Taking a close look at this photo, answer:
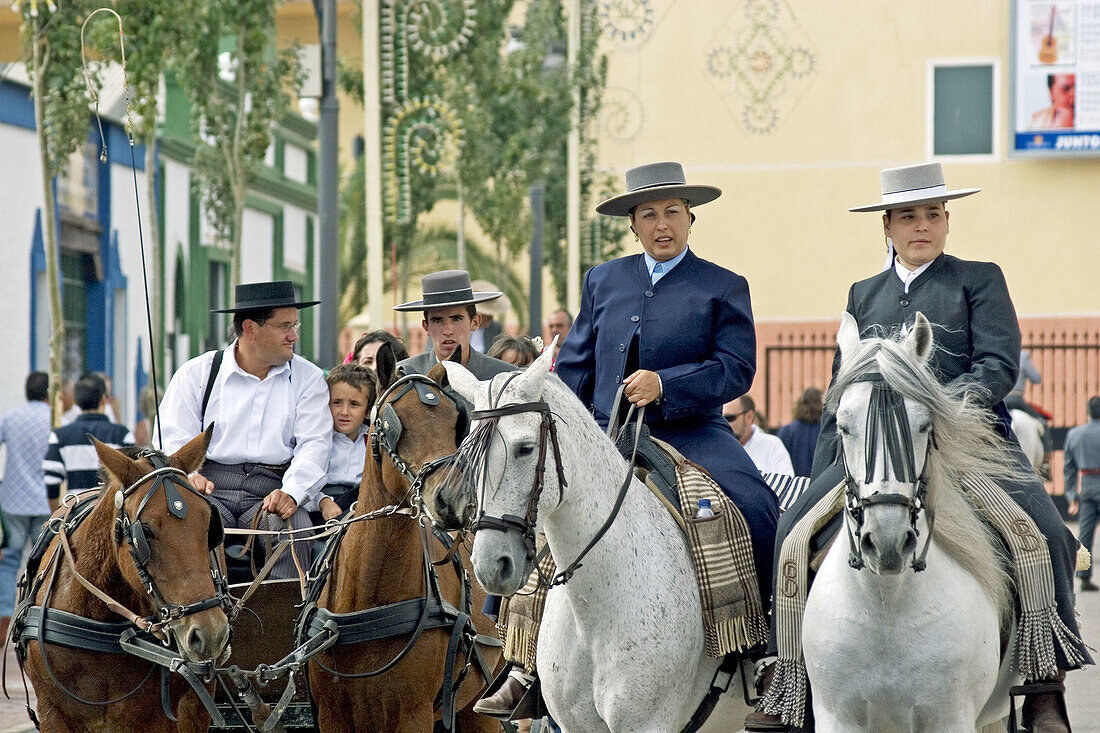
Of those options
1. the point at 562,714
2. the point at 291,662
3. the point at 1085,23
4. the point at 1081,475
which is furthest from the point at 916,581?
the point at 1085,23

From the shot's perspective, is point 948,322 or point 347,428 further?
point 347,428

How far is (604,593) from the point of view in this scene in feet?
16.8

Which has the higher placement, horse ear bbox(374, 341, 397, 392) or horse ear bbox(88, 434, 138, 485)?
horse ear bbox(374, 341, 397, 392)

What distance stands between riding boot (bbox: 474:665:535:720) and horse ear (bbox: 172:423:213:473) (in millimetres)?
1458

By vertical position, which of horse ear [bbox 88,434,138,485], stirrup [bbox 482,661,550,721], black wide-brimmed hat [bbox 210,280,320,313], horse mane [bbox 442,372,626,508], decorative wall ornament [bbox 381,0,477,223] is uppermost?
decorative wall ornament [bbox 381,0,477,223]

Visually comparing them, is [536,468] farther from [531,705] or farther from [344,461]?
[344,461]

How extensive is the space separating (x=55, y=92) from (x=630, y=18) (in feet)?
52.0

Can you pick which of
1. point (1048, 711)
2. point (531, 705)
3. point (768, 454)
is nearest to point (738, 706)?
point (531, 705)

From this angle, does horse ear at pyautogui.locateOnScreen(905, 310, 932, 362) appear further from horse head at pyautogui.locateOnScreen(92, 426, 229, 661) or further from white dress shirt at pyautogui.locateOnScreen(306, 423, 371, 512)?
white dress shirt at pyautogui.locateOnScreen(306, 423, 371, 512)

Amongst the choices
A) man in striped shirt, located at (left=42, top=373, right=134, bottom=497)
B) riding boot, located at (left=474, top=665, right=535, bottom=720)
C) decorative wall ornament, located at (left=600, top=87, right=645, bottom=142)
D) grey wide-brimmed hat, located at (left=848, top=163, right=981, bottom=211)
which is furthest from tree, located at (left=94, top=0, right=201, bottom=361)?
decorative wall ornament, located at (left=600, top=87, right=645, bottom=142)

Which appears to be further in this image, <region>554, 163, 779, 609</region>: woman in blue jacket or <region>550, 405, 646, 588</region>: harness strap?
<region>554, 163, 779, 609</region>: woman in blue jacket

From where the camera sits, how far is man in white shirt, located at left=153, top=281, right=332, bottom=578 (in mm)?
6812

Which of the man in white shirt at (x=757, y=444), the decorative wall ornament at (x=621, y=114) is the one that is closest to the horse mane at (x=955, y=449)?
the man in white shirt at (x=757, y=444)

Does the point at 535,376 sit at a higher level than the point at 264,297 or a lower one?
lower
